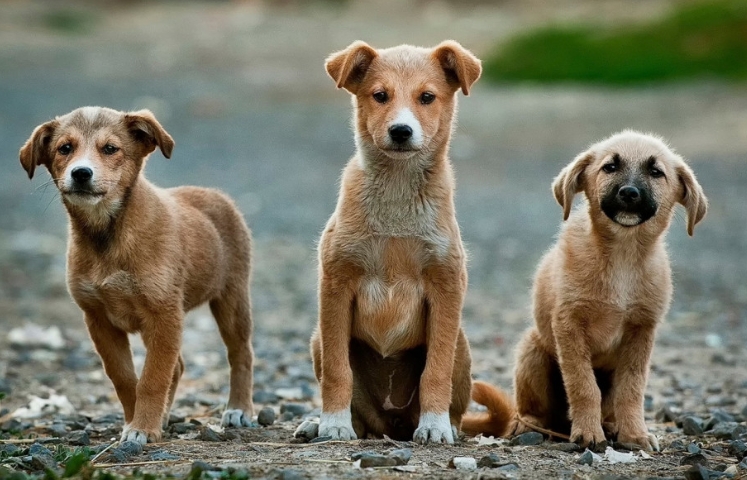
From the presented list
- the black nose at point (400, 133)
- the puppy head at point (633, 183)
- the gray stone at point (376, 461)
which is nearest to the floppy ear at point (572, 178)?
the puppy head at point (633, 183)

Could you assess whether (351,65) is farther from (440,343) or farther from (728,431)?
(728,431)

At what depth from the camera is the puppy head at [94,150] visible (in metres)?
6.14

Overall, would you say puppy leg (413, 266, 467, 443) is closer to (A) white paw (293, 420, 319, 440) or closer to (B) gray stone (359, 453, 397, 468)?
(A) white paw (293, 420, 319, 440)

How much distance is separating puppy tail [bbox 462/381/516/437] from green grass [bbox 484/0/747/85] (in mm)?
21541

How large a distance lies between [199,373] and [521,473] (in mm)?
4205

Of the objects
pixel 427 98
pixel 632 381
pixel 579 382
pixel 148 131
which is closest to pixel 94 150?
pixel 148 131

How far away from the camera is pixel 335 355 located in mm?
6152

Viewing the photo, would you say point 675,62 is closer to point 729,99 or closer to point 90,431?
point 729,99

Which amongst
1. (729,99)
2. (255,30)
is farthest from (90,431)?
(255,30)

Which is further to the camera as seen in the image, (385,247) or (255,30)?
(255,30)

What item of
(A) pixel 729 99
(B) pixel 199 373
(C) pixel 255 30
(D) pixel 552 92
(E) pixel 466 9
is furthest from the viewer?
(E) pixel 466 9

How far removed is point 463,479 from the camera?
5168 mm

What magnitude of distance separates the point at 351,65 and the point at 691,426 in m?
2.96

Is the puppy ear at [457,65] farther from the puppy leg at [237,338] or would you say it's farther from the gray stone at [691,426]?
the gray stone at [691,426]
